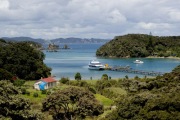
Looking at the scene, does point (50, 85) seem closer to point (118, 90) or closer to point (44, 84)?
point (44, 84)

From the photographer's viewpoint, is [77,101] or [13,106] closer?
[13,106]

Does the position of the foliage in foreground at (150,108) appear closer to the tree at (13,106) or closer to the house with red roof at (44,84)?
the tree at (13,106)

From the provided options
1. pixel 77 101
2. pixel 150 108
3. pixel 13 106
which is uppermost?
pixel 150 108

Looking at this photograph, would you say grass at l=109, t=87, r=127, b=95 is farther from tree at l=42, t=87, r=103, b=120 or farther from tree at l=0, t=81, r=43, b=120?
tree at l=0, t=81, r=43, b=120

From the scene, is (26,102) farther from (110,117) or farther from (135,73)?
(135,73)

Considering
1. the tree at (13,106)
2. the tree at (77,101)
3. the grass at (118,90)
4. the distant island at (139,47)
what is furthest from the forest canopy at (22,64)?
the distant island at (139,47)

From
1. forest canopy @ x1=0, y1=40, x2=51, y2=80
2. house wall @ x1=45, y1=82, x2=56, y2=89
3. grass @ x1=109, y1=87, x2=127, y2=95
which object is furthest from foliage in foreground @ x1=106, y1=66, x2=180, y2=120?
forest canopy @ x1=0, y1=40, x2=51, y2=80

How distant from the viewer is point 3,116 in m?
18.0

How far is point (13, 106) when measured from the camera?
19141mm

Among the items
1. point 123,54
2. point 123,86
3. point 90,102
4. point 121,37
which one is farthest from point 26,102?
point 121,37

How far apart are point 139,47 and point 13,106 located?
129744mm

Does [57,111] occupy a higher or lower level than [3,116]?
lower

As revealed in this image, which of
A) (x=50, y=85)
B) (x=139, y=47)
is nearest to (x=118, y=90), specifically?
(x=50, y=85)

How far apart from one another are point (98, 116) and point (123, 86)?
675 inches
